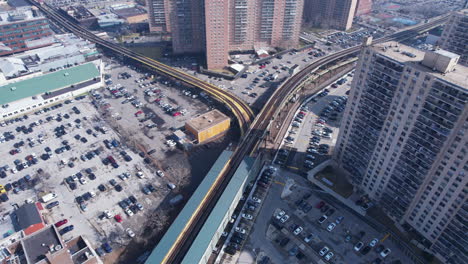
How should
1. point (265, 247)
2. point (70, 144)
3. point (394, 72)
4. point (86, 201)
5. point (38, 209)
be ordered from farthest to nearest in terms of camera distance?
point (70, 144) → point (86, 201) → point (38, 209) → point (265, 247) → point (394, 72)

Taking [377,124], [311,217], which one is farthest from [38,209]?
[377,124]

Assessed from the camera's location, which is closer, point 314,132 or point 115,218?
point 115,218

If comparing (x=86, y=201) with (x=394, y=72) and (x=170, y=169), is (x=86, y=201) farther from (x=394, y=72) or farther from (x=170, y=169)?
(x=394, y=72)

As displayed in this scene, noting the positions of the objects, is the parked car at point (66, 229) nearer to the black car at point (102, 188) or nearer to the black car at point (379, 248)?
the black car at point (102, 188)

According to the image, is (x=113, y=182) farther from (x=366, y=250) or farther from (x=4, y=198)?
(x=366, y=250)

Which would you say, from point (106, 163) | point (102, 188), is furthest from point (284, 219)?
point (106, 163)

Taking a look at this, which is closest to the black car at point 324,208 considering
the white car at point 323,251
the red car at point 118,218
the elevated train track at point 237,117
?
the white car at point 323,251
